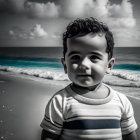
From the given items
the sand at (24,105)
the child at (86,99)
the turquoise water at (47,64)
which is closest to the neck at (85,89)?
the child at (86,99)

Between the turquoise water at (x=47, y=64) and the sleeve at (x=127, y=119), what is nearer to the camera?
the sleeve at (x=127, y=119)

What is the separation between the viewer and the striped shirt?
33.7 inches

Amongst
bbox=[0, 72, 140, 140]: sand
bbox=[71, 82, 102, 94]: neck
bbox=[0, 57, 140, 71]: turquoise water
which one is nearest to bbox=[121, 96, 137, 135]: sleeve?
bbox=[71, 82, 102, 94]: neck

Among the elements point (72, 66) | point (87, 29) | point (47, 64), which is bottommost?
point (47, 64)

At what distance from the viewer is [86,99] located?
0.88 m

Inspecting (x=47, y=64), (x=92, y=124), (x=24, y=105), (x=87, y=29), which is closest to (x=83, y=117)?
(x=92, y=124)

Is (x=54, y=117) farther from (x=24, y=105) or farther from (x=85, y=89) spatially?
(x=24, y=105)

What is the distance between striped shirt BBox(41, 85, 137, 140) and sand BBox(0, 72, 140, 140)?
51cm

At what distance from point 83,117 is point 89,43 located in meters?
0.30

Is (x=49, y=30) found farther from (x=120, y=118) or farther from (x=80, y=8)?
(x=120, y=118)

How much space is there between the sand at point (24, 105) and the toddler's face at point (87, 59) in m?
0.65

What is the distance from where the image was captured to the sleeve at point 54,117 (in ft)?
2.88

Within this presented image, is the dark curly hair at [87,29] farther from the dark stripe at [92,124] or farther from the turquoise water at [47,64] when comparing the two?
the turquoise water at [47,64]

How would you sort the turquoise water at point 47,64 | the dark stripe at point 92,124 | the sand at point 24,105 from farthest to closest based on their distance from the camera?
the turquoise water at point 47,64 → the sand at point 24,105 → the dark stripe at point 92,124
